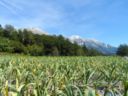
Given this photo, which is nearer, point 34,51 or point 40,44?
point 34,51

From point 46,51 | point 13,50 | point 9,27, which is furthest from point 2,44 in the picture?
point 9,27

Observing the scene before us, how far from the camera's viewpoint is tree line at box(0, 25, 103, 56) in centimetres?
8569

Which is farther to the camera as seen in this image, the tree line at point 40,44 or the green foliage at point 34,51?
the tree line at point 40,44

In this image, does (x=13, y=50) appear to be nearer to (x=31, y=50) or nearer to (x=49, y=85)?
(x=31, y=50)

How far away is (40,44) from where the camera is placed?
331ft

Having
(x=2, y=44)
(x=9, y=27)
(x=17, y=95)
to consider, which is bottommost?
(x=17, y=95)

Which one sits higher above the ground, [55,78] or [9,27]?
[9,27]

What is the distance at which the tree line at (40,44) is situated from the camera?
281 feet

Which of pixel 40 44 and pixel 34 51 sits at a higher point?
pixel 40 44

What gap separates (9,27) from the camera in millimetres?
112750

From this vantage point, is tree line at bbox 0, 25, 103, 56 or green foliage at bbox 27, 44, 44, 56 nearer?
green foliage at bbox 27, 44, 44, 56

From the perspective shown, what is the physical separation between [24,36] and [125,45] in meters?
34.8

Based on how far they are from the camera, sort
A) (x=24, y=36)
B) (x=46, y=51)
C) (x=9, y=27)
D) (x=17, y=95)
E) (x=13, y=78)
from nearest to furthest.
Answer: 1. (x=17, y=95)
2. (x=13, y=78)
3. (x=46, y=51)
4. (x=24, y=36)
5. (x=9, y=27)

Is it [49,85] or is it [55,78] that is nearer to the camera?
[49,85]
